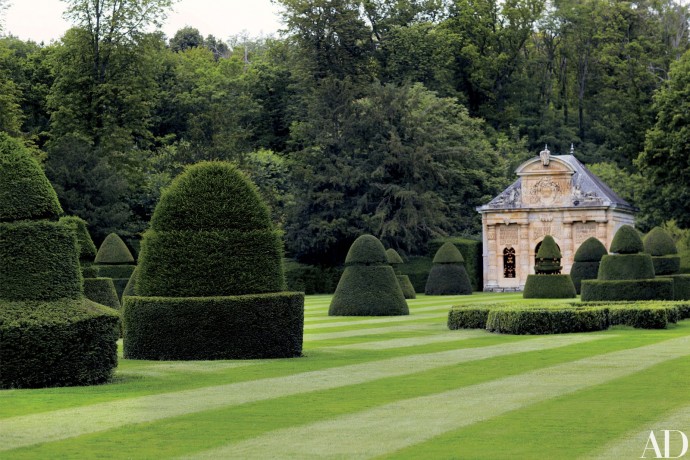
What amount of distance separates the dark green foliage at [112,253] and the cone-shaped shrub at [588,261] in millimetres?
18751

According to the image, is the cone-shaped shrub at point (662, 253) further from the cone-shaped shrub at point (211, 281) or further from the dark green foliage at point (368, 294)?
the cone-shaped shrub at point (211, 281)

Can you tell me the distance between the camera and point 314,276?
62.7 m

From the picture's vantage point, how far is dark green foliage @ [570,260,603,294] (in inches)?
1903

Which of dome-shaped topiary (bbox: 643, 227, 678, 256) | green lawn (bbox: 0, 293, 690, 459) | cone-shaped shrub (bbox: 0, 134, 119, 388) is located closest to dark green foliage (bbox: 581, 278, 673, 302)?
dome-shaped topiary (bbox: 643, 227, 678, 256)

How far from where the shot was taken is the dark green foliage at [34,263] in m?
15.0

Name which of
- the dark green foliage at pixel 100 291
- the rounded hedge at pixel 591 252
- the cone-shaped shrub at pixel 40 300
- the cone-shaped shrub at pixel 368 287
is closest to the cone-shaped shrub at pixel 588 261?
the rounded hedge at pixel 591 252

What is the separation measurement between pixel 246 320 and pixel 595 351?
18.8ft

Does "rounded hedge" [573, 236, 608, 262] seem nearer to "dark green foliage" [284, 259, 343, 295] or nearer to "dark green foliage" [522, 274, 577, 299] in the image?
"dark green foliage" [522, 274, 577, 299]

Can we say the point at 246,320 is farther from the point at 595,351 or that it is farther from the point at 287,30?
the point at 287,30

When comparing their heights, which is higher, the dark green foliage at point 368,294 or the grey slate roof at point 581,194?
the grey slate roof at point 581,194

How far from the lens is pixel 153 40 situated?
60.9m

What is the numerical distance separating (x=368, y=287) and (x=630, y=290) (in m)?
7.48

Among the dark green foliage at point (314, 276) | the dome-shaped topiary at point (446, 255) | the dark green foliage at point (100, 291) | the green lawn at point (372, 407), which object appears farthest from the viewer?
the dark green foliage at point (314, 276)

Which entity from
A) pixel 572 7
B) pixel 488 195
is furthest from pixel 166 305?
pixel 572 7
